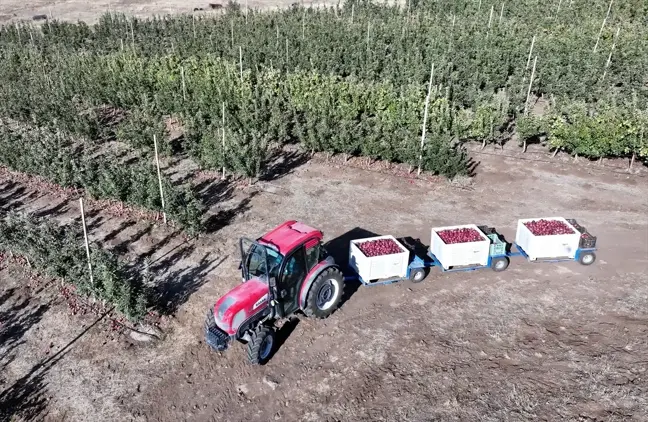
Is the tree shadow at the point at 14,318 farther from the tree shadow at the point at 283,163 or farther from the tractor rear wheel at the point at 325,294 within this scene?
the tree shadow at the point at 283,163

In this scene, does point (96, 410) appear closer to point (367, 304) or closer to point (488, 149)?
point (367, 304)

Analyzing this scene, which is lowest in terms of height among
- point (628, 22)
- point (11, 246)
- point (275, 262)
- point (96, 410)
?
point (96, 410)

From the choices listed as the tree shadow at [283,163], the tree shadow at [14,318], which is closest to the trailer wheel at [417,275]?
the tree shadow at [283,163]

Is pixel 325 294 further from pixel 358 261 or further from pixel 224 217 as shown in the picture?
pixel 224 217

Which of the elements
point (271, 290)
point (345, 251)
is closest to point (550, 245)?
point (345, 251)

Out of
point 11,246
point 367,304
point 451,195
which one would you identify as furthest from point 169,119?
point 367,304

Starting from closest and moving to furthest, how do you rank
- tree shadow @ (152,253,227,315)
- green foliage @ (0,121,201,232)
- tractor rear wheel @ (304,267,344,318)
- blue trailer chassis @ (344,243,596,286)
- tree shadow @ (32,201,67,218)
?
1. tractor rear wheel @ (304,267,344,318)
2. tree shadow @ (152,253,227,315)
3. blue trailer chassis @ (344,243,596,286)
4. green foliage @ (0,121,201,232)
5. tree shadow @ (32,201,67,218)

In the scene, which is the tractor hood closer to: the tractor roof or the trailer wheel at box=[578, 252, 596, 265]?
the tractor roof

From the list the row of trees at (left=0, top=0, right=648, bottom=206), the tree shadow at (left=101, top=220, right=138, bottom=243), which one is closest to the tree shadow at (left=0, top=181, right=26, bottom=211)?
the row of trees at (left=0, top=0, right=648, bottom=206)
